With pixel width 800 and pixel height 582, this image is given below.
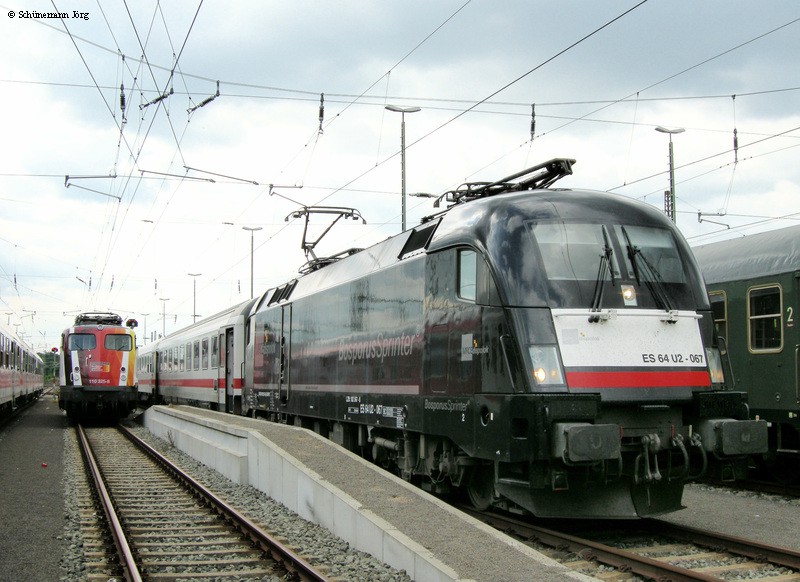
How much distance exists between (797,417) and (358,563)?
7.31 m

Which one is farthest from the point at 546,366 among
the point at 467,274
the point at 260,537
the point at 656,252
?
the point at 260,537

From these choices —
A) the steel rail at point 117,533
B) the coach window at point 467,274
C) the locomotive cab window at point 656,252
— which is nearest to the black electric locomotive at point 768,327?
the locomotive cab window at point 656,252

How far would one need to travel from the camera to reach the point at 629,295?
8.86 meters

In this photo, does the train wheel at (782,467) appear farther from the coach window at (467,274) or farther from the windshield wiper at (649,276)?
the coach window at (467,274)

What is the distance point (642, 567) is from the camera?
725cm

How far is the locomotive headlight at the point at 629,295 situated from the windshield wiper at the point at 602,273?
15 cm

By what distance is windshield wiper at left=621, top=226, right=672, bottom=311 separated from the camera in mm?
8984

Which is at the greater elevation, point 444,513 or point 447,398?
point 447,398

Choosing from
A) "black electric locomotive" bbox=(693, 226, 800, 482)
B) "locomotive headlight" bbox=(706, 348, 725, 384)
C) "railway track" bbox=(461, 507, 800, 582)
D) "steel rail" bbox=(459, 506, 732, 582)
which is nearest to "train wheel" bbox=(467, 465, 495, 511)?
"steel rail" bbox=(459, 506, 732, 582)

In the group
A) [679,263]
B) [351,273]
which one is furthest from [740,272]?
[351,273]

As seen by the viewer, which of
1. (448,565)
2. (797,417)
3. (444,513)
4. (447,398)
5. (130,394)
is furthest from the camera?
(130,394)

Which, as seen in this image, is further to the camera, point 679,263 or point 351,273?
point 351,273

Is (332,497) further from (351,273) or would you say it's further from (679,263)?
(351,273)

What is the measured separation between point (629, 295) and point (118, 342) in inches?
975
